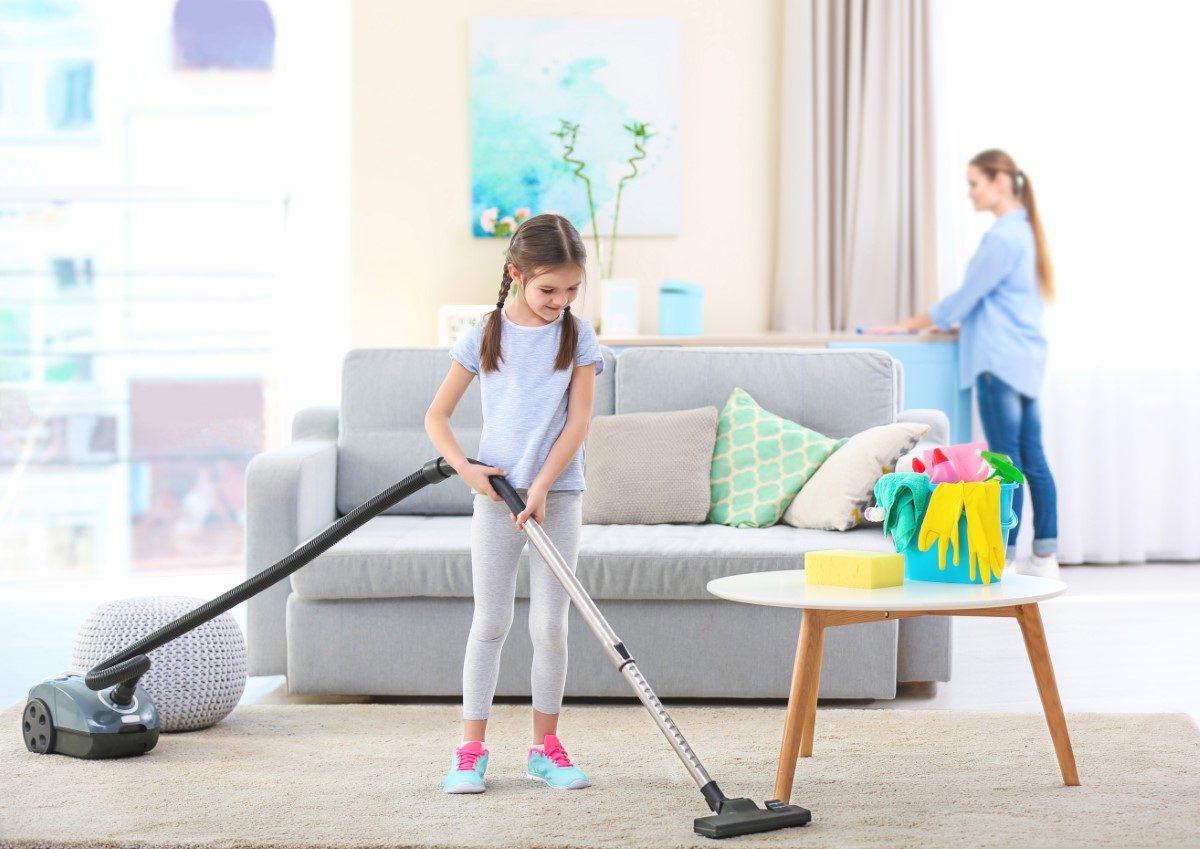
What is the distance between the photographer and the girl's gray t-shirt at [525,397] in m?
2.26

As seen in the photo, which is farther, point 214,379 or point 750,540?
point 214,379

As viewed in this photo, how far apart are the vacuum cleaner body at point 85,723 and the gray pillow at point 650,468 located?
1.13 metres

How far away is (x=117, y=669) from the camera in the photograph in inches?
92.5

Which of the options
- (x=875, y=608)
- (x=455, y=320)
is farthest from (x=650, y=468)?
(x=455, y=320)

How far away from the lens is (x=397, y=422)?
3.53 meters

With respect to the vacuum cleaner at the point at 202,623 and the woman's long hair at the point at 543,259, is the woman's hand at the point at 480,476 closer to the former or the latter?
the vacuum cleaner at the point at 202,623

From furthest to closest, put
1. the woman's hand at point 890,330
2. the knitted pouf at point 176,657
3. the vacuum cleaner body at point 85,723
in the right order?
1. the woman's hand at point 890,330
2. the knitted pouf at point 176,657
3. the vacuum cleaner body at point 85,723

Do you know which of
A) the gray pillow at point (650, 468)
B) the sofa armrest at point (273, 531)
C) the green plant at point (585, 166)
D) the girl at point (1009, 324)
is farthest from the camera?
the green plant at point (585, 166)

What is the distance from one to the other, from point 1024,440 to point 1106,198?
101 centimetres

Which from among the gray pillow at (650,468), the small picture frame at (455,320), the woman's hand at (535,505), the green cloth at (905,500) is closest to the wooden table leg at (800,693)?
the green cloth at (905,500)

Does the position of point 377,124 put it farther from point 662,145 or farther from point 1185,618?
point 1185,618

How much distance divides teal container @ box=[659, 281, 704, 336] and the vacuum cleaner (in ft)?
7.82

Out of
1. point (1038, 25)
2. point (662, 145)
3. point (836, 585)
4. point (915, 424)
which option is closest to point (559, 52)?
point (662, 145)

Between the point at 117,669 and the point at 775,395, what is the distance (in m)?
1.76
